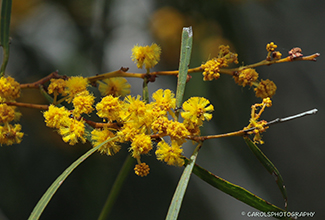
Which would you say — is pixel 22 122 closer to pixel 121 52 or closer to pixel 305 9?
pixel 121 52

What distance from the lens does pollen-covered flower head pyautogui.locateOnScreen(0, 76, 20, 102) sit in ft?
1.70

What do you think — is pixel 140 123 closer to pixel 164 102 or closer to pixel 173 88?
pixel 164 102

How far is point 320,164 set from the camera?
0.84m

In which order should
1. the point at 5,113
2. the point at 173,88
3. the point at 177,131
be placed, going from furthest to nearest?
the point at 173,88
the point at 5,113
the point at 177,131

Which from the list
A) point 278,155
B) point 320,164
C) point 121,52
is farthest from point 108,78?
point 320,164

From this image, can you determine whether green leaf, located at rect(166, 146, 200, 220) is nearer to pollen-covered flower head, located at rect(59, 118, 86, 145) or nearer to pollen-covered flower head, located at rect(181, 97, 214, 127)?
pollen-covered flower head, located at rect(181, 97, 214, 127)

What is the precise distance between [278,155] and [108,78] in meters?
0.58

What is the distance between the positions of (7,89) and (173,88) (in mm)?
452

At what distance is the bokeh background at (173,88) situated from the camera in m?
0.76

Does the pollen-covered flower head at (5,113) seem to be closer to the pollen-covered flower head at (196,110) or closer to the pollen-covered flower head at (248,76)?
the pollen-covered flower head at (196,110)

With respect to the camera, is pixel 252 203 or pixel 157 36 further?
pixel 157 36

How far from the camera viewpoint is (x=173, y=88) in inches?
32.6

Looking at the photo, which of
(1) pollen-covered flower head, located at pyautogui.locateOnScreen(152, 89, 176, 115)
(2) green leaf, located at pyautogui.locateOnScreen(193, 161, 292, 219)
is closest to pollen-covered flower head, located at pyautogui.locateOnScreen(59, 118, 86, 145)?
(1) pollen-covered flower head, located at pyautogui.locateOnScreen(152, 89, 176, 115)

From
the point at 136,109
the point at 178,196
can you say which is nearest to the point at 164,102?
the point at 136,109
